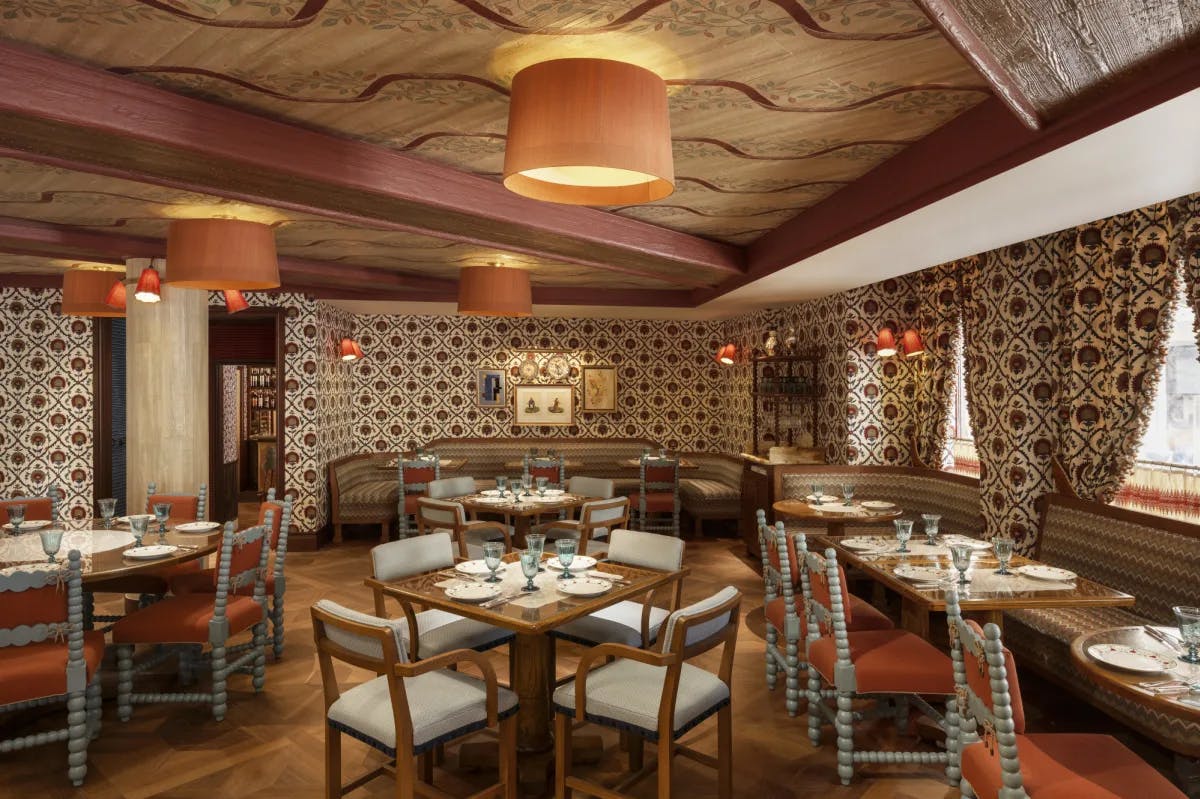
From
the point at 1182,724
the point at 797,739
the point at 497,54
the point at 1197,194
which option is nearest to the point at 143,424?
the point at 497,54

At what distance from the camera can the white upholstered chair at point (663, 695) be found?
8.90 feet

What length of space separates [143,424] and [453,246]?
2745mm

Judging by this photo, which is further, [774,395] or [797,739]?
[774,395]

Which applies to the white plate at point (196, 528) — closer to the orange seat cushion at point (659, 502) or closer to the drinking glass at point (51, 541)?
the drinking glass at point (51, 541)

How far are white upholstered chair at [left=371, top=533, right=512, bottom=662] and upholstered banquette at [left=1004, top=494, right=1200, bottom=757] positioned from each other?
2.75 meters

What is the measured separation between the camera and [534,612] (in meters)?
3.00

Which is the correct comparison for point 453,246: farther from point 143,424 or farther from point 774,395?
point 774,395

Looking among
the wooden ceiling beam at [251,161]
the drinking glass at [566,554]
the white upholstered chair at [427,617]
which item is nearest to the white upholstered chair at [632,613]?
the drinking glass at [566,554]

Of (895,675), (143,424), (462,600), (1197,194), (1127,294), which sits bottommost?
(895,675)

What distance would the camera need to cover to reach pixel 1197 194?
4.07 m

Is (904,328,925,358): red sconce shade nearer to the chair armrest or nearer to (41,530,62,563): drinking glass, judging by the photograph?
the chair armrest

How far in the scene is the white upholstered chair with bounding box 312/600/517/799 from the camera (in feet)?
8.54

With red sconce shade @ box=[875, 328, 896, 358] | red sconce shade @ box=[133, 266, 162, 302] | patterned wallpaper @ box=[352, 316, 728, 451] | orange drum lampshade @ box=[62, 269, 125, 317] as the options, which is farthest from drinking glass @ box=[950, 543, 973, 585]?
patterned wallpaper @ box=[352, 316, 728, 451]

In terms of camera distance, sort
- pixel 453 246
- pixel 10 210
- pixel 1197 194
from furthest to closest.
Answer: pixel 453 246 < pixel 10 210 < pixel 1197 194
